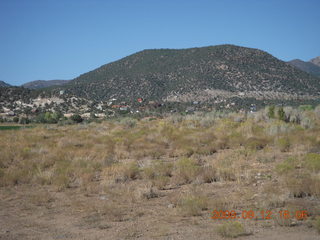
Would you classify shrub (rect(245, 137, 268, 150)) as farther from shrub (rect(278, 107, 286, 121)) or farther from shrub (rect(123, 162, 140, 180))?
shrub (rect(278, 107, 286, 121))

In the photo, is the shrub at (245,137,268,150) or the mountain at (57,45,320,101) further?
the mountain at (57,45,320,101)

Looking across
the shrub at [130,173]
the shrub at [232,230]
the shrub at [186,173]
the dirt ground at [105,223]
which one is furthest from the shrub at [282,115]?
the shrub at [232,230]

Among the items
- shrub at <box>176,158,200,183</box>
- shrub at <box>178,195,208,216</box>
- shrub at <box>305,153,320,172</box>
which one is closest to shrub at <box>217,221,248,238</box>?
shrub at <box>178,195,208,216</box>

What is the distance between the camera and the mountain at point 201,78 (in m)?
81.7

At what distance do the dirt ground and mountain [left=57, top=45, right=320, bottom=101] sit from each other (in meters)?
68.4

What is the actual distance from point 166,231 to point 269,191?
3937 mm

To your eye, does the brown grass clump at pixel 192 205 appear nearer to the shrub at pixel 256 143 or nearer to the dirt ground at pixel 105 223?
the dirt ground at pixel 105 223

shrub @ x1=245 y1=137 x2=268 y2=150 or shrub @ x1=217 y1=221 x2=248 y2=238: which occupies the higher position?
shrub @ x1=245 y1=137 x2=268 y2=150

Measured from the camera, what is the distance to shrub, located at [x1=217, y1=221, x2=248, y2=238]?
670cm

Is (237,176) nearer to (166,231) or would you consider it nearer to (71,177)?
(166,231)

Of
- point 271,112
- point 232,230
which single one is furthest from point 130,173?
point 271,112
